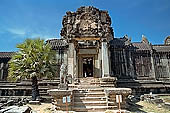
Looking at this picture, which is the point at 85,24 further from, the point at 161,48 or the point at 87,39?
the point at 161,48

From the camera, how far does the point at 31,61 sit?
41.4 ft

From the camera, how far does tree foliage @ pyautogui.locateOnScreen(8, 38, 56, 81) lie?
41.2 feet

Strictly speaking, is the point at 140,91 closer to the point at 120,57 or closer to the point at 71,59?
the point at 120,57

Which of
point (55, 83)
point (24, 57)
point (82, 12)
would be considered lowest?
point (55, 83)

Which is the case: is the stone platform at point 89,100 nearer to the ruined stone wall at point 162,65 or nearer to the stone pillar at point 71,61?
the stone pillar at point 71,61

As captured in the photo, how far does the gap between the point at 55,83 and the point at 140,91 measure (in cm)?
1002

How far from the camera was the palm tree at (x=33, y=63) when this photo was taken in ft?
41.1

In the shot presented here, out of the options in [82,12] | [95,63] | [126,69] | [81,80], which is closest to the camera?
[81,80]

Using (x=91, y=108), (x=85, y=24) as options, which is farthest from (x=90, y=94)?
(x=85, y=24)

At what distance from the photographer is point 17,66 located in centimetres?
1298

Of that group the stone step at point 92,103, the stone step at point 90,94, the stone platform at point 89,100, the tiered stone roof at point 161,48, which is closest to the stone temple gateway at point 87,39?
the stone step at point 90,94

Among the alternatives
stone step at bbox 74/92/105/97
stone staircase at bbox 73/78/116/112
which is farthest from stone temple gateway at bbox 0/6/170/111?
stone step at bbox 74/92/105/97

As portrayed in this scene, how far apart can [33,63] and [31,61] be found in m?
0.25

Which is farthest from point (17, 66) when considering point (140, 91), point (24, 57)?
point (140, 91)
